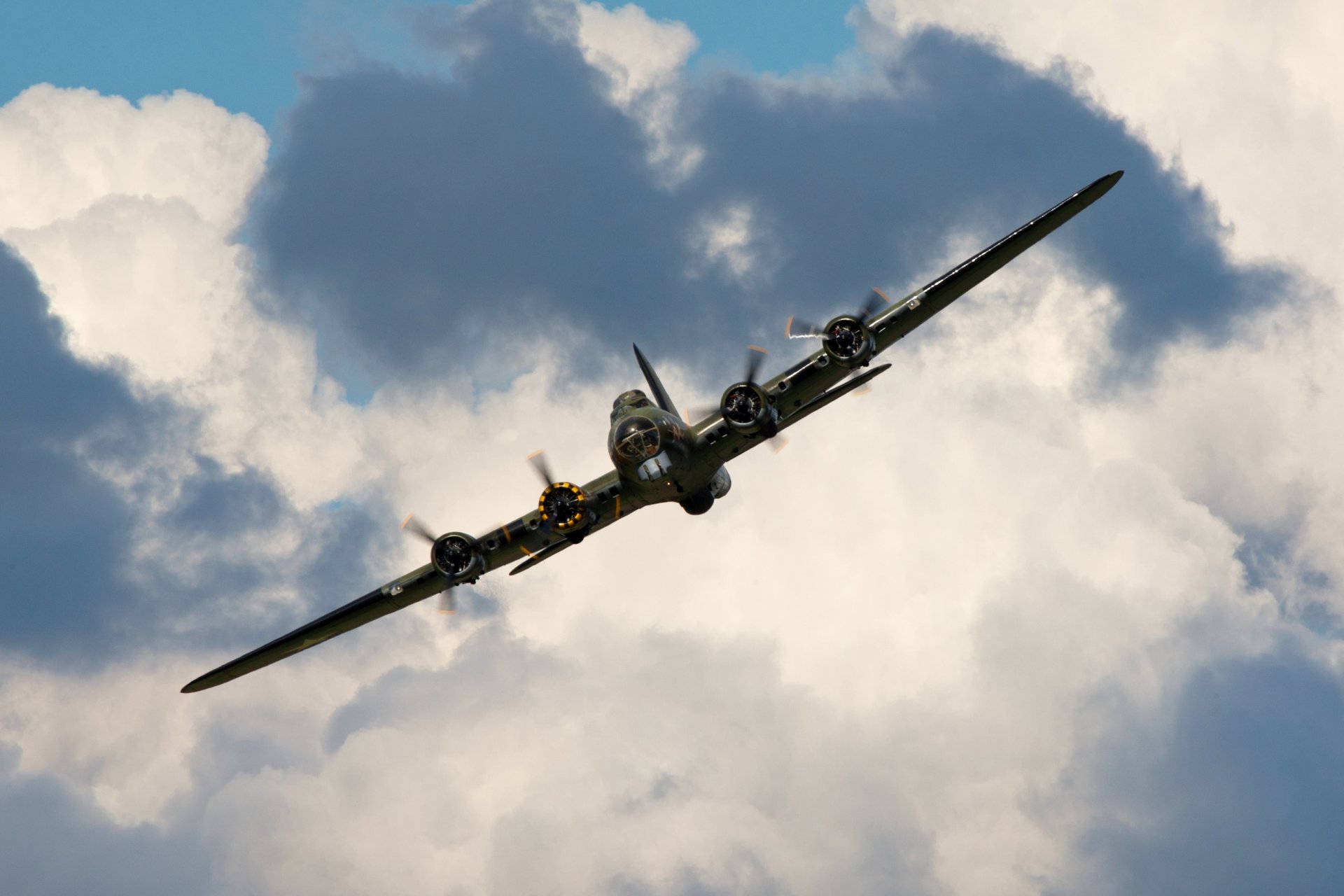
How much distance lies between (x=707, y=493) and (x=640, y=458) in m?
6.76

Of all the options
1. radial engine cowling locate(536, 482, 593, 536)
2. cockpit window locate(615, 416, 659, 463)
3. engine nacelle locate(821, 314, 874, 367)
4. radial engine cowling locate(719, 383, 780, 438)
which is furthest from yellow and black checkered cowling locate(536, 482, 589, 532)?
engine nacelle locate(821, 314, 874, 367)

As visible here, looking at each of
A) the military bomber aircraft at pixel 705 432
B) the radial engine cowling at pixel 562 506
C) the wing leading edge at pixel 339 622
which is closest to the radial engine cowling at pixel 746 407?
the military bomber aircraft at pixel 705 432

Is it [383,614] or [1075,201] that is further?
[383,614]

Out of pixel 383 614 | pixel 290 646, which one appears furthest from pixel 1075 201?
pixel 290 646

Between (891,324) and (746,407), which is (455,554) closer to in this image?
(746,407)

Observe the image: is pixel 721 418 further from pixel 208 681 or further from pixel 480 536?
pixel 208 681

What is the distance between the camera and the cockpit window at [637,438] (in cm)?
7919

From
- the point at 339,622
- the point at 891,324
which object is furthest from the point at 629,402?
the point at 339,622

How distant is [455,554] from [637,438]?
1347 centimetres

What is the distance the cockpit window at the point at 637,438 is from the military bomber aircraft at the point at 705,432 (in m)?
0.05

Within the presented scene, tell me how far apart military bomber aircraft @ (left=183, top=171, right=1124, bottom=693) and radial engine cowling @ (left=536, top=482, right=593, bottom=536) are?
1.5 inches

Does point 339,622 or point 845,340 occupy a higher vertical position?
point 339,622

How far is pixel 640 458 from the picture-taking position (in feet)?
261

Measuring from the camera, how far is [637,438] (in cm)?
7919
